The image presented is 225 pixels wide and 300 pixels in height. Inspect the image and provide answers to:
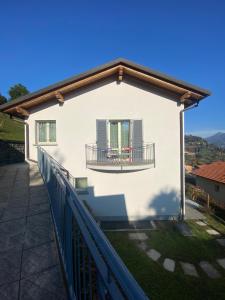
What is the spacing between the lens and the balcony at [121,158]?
10.8 meters

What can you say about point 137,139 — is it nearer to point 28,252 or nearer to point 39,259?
point 28,252

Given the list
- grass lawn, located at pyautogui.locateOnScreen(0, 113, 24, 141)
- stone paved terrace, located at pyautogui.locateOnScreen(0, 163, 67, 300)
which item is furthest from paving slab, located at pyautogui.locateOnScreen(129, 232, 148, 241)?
grass lawn, located at pyautogui.locateOnScreen(0, 113, 24, 141)

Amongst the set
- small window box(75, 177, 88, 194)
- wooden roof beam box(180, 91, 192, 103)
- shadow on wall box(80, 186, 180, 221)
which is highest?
wooden roof beam box(180, 91, 192, 103)

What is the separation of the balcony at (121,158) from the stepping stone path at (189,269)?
14.9 ft

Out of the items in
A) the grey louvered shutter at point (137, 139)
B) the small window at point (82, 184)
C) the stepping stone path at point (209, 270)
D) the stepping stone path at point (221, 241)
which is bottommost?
A: the stepping stone path at point (209, 270)

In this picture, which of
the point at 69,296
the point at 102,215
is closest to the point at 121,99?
the point at 102,215

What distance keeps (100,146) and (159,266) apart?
5.86m

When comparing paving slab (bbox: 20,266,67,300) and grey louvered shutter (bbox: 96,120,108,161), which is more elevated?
grey louvered shutter (bbox: 96,120,108,161)

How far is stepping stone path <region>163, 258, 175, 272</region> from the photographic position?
732 cm

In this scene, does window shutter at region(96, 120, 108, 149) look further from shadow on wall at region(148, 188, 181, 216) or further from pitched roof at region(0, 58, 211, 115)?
shadow on wall at region(148, 188, 181, 216)

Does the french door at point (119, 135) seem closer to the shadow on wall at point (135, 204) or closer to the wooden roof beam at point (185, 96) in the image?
the shadow on wall at point (135, 204)

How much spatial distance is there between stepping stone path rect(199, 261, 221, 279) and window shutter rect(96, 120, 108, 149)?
633 centimetres

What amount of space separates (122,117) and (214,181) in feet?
43.4

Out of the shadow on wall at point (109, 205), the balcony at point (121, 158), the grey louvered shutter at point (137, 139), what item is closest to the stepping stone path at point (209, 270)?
the shadow on wall at point (109, 205)
